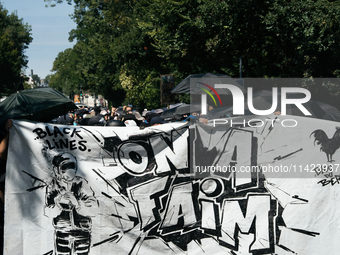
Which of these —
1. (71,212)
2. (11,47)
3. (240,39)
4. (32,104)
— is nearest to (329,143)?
(71,212)

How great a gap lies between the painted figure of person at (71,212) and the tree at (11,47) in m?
47.7

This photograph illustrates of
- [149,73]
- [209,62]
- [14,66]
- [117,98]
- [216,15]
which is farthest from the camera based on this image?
[14,66]

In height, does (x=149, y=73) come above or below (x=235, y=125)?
above

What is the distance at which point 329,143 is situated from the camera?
4613 mm

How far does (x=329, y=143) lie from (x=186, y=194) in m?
1.72

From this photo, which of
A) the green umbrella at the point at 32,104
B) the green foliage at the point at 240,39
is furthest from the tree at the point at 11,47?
the green umbrella at the point at 32,104

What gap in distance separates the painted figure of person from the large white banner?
11 mm

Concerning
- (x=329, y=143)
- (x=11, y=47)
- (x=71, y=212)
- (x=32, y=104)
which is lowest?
(x=71, y=212)

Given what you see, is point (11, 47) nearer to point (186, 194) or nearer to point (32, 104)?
point (32, 104)

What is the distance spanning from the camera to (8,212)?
15.3ft

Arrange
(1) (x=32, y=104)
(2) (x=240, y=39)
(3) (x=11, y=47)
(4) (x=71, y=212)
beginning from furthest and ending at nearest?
(3) (x=11, y=47) → (2) (x=240, y=39) → (1) (x=32, y=104) → (4) (x=71, y=212)

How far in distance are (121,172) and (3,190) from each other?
55.2 inches


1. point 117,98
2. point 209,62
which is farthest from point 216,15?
point 117,98

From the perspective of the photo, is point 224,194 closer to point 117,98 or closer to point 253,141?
point 253,141
